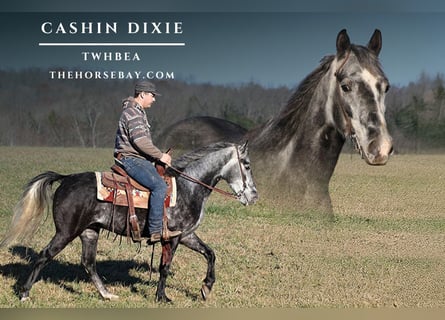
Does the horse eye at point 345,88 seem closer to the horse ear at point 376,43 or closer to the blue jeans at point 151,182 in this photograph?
the horse ear at point 376,43

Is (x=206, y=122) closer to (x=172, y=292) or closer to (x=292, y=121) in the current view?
(x=292, y=121)

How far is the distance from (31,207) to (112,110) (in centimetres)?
1170

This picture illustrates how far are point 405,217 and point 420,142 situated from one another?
6.00 m

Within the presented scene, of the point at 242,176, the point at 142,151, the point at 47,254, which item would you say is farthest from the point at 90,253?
the point at 242,176

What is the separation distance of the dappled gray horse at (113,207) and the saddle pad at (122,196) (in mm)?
59

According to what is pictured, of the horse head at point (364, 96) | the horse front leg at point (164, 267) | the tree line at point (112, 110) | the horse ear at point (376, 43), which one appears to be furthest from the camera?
the tree line at point (112, 110)

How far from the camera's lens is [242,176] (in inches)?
235

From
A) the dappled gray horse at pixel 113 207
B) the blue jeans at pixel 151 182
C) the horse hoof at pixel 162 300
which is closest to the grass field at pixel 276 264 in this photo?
the horse hoof at pixel 162 300

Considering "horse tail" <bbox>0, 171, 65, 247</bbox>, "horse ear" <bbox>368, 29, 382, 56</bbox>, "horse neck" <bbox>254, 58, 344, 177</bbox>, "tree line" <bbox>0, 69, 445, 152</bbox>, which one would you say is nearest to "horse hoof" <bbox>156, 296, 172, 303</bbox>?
"horse tail" <bbox>0, 171, 65, 247</bbox>

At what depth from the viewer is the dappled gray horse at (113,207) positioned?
18.9 feet

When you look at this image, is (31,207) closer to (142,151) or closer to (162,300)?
(142,151)

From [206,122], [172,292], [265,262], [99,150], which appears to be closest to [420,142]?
[99,150]

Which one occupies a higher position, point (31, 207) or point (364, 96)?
point (364, 96)

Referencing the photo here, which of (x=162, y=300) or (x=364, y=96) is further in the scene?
(x=162, y=300)
